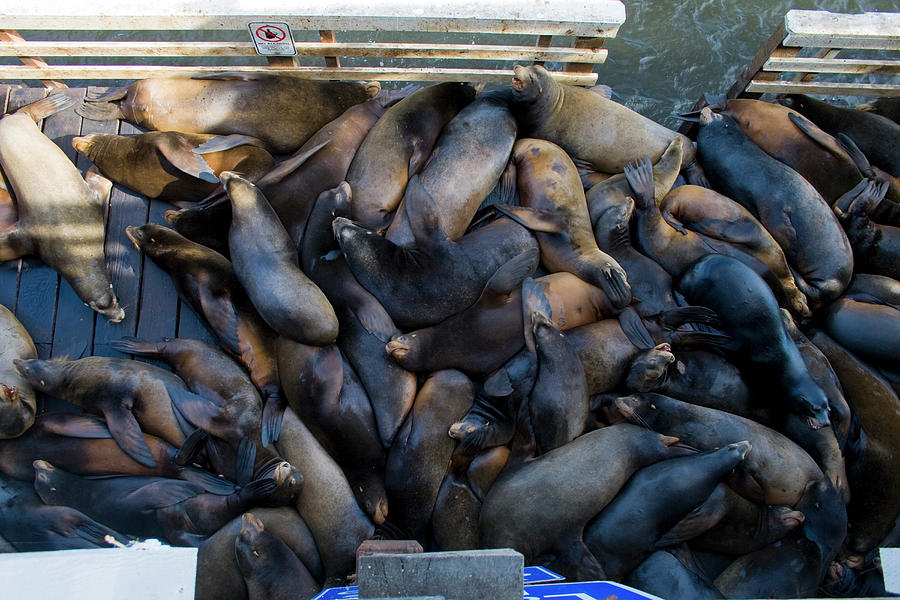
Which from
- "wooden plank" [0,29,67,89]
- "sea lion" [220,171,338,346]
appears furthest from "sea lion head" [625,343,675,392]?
"wooden plank" [0,29,67,89]

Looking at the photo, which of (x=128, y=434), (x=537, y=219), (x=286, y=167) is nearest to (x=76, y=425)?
(x=128, y=434)

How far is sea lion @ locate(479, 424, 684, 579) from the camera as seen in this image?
131 inches

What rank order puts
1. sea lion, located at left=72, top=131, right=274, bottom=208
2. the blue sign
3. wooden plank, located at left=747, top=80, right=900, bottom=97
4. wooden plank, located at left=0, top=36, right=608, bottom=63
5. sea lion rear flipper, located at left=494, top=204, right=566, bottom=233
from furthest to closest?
1. wooden plank, located at left=747, top=80, right=900, bottom=97
2. wooden plank, located at left=0, top=36, right=608, bottom=63
3. sea lion, located at left=72, top=131, right=274, bottom=208
4. sea lion rear flipper, located at left=494, top=204, right=566, bottom=233
5. the blue sign

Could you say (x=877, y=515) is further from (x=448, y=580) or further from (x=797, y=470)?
(x=448, y=580)

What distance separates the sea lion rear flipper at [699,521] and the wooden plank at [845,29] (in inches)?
124

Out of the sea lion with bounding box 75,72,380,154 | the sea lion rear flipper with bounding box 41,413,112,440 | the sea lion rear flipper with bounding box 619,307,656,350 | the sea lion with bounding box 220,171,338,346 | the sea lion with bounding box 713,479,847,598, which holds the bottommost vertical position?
the sea lion with bounding box 713,479,847,598

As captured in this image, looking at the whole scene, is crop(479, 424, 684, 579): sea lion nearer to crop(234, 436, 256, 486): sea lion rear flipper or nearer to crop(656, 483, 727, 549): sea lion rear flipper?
crop(656, 483, 727, 549): sea lion rear flipper

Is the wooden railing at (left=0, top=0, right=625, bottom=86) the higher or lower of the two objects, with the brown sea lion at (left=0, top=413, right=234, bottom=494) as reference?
higher

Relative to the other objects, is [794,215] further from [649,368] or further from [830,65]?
[649,368]

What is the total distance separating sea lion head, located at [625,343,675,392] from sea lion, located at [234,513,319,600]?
2198mm

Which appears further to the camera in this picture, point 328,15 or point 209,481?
point 328,15

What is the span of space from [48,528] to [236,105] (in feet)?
9.43

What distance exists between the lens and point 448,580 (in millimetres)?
2307

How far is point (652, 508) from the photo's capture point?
3.39 metres
